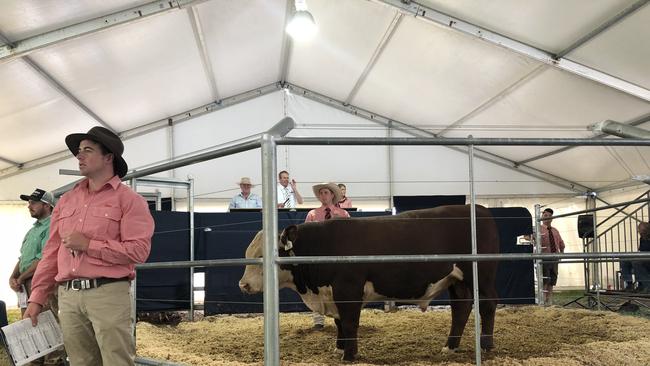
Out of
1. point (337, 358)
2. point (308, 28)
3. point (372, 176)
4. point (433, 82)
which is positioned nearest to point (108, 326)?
point (337, 358)

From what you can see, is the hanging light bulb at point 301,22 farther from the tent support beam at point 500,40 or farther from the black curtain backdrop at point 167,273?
the black curtain backdrop at point 167,273

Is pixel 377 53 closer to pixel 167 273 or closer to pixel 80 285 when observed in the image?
pixel 167 273

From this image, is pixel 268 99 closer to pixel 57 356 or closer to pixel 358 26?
pixel 358 26

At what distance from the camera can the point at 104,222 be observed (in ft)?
8.79

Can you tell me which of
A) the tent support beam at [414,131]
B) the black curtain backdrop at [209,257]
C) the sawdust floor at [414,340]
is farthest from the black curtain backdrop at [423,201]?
the tent support beam at [414,131]

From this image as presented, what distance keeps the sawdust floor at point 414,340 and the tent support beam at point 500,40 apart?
4053 millimetres

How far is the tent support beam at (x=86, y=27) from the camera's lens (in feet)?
25.0

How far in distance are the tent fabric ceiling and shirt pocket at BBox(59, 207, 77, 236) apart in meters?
5.13

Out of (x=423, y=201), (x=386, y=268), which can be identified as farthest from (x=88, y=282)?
(x=423, y=201)

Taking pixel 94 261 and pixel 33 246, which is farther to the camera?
pixel 33 246

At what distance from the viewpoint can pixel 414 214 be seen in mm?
4824

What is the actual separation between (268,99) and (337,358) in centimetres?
1114

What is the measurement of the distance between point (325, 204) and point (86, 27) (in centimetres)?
461

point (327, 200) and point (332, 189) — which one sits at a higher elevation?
point (332, 189)
